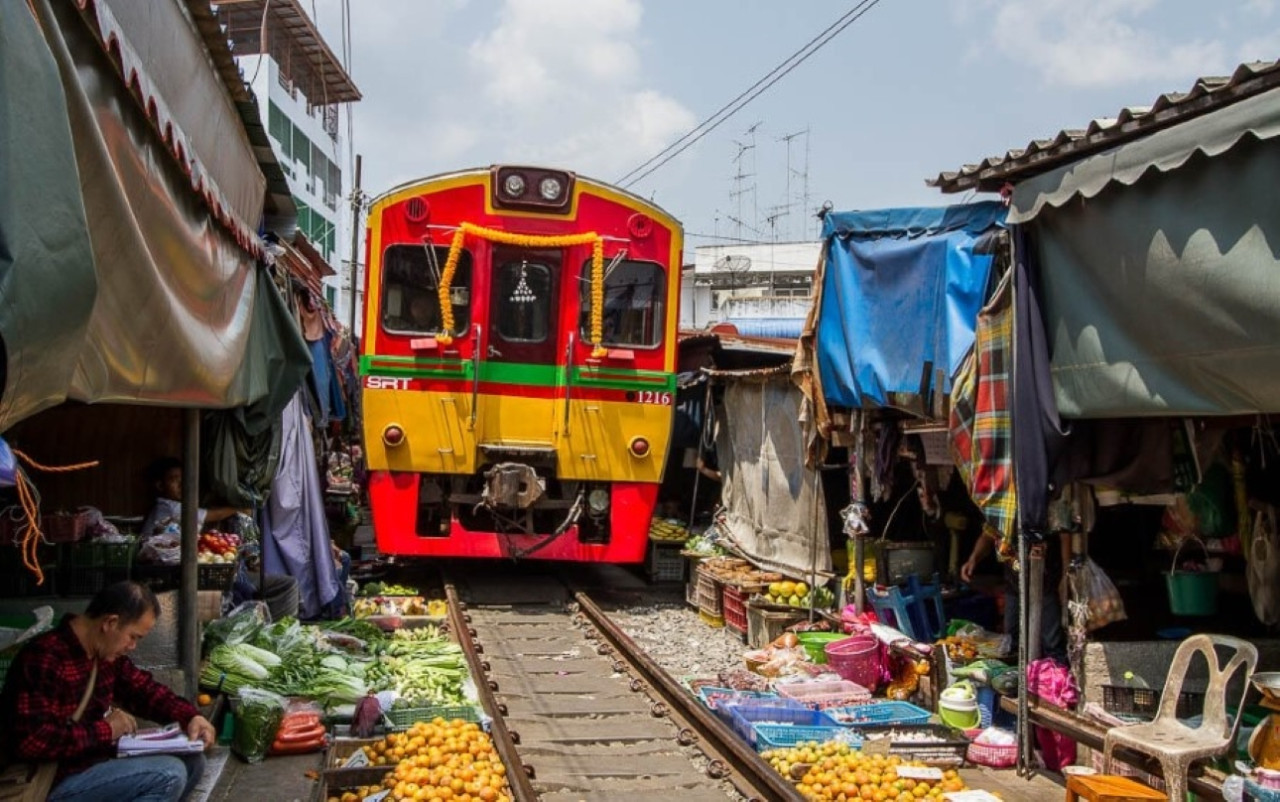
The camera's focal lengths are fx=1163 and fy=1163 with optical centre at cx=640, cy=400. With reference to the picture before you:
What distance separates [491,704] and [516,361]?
447 centimetres

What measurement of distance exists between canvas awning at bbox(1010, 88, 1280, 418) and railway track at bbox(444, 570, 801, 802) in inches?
106

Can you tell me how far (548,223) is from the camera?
11.4 meters

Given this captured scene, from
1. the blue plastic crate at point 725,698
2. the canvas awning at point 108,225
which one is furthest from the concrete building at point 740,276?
the canvas awning at point 108,225

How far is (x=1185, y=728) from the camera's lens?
5.62 m

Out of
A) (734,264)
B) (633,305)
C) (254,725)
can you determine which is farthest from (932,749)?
(734,264)

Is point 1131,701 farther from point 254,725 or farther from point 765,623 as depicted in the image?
point 254,725

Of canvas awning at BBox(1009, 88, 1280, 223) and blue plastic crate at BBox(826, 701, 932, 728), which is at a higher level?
canvas awning at BBox(1009, 88, 1280, 223)

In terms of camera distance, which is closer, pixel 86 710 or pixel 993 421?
pixel 86 710

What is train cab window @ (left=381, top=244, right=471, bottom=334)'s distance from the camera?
11.2 metres

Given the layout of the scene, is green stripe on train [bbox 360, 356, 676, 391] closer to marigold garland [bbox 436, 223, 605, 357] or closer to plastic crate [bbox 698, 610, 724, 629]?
marigold garland [bbox 436, 223, 605, 357]

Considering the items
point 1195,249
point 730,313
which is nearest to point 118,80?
point 1195,249

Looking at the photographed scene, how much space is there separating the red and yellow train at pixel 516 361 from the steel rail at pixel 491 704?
946 mm

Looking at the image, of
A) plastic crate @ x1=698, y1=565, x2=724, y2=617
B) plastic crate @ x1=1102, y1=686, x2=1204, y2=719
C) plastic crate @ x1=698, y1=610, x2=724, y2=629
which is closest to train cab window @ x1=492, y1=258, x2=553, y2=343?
plastic crate @ x1=698, y1=565, x2=724, y2=617

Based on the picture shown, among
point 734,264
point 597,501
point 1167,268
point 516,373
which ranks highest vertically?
point 734,264
